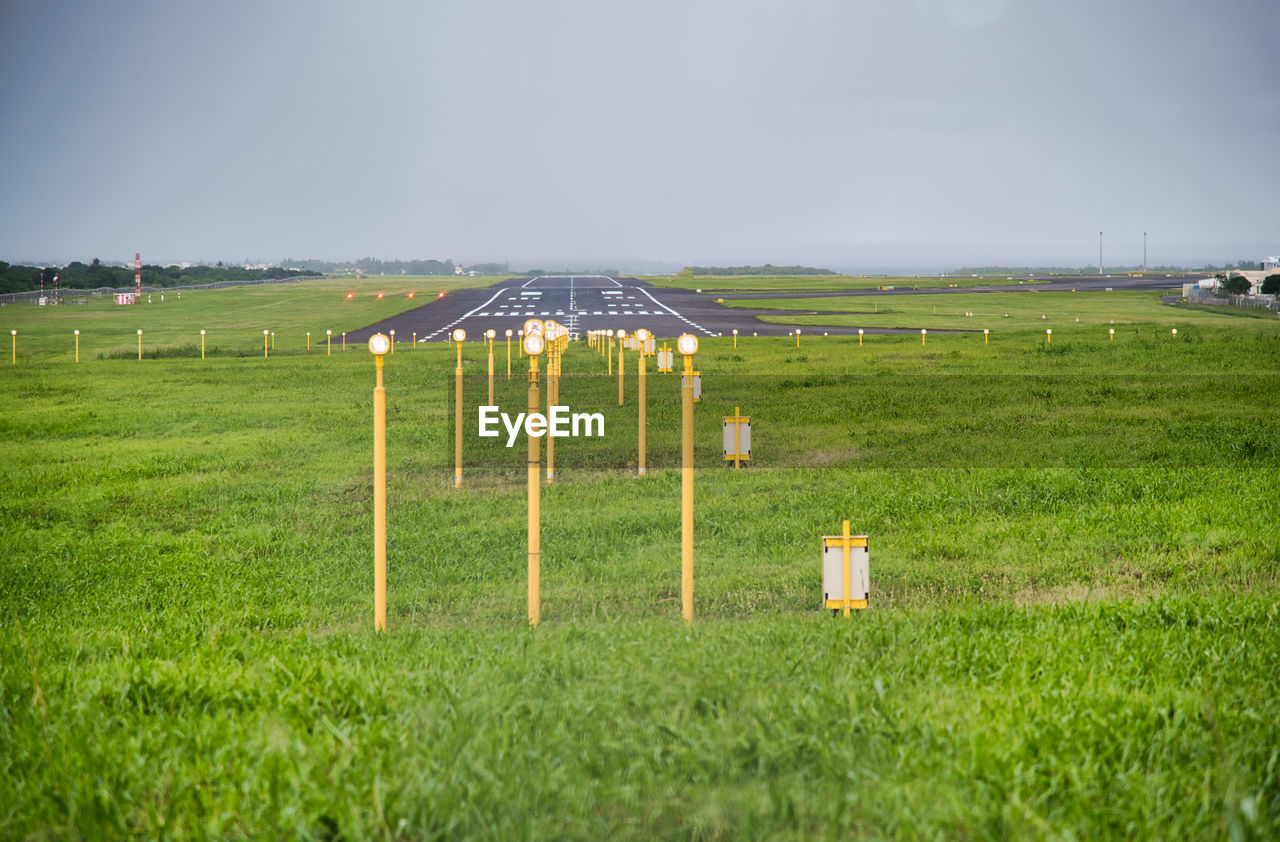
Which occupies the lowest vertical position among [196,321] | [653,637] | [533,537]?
[653,637]

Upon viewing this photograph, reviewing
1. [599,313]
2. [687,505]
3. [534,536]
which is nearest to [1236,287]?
[599,313]

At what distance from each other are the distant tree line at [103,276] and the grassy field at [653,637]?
66961mm

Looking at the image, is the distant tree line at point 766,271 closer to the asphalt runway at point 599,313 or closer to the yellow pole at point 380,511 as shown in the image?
the asphalt runway at point 599,313

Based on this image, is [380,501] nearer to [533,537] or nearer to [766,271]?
[533,537]

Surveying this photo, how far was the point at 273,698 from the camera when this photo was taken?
5629 mm

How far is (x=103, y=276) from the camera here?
93.1 metres

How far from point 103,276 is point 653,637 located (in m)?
99.3

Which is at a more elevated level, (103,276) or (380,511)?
(103,276)

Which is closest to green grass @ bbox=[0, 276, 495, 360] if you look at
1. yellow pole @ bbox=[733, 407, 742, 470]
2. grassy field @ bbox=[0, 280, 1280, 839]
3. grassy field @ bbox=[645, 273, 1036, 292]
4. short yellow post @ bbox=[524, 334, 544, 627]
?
grassy field @ bbox=[0, 280, 1280, 839]

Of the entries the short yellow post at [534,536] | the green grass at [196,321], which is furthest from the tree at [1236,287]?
the short yellow post at [534,536]

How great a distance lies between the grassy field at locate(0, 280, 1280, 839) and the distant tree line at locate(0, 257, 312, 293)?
220 ft

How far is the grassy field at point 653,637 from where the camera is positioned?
14.2ft

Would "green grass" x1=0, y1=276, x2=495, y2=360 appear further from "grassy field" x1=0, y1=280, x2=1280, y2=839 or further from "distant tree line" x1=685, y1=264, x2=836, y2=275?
"distant tree line" x1=685, y1=264, x2=836, y2=275

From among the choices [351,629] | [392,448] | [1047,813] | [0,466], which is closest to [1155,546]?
[1047,813]
